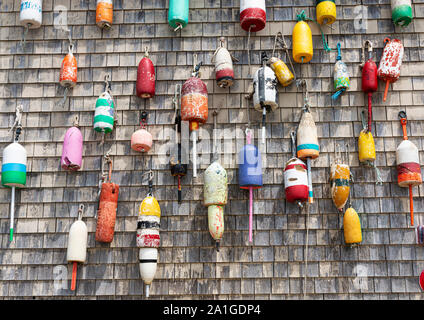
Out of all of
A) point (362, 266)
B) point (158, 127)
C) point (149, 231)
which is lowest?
point (362, 266)

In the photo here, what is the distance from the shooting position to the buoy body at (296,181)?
4.80 metres

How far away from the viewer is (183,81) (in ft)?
17.4

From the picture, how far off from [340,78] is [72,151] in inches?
112

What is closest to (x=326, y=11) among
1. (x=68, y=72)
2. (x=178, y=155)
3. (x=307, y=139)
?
(x=307, y=139)

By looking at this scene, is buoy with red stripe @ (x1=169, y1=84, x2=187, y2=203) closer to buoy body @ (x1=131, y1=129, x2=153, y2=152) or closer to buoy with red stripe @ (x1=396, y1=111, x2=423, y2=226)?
buoy body @ (x1=131, y1=129, x2=153, y2=152)

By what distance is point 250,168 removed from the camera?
482 cm

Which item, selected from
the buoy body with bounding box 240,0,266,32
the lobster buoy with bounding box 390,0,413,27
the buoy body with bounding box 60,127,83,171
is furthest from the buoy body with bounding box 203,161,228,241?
the lobster buoy with bounding box 390,0,413,27

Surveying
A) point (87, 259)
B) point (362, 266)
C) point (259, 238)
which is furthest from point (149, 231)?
point (362, 266)

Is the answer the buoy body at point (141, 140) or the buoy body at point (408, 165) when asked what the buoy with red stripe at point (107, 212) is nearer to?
the buoy body at point (141, 140)

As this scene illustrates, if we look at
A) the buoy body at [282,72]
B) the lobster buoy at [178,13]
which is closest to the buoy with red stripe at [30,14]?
the lobster buoy at [178,13]

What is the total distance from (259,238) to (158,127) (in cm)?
154

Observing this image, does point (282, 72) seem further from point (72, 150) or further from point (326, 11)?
point (72, 150)

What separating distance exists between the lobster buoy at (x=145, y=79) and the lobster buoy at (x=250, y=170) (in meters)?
1.16
